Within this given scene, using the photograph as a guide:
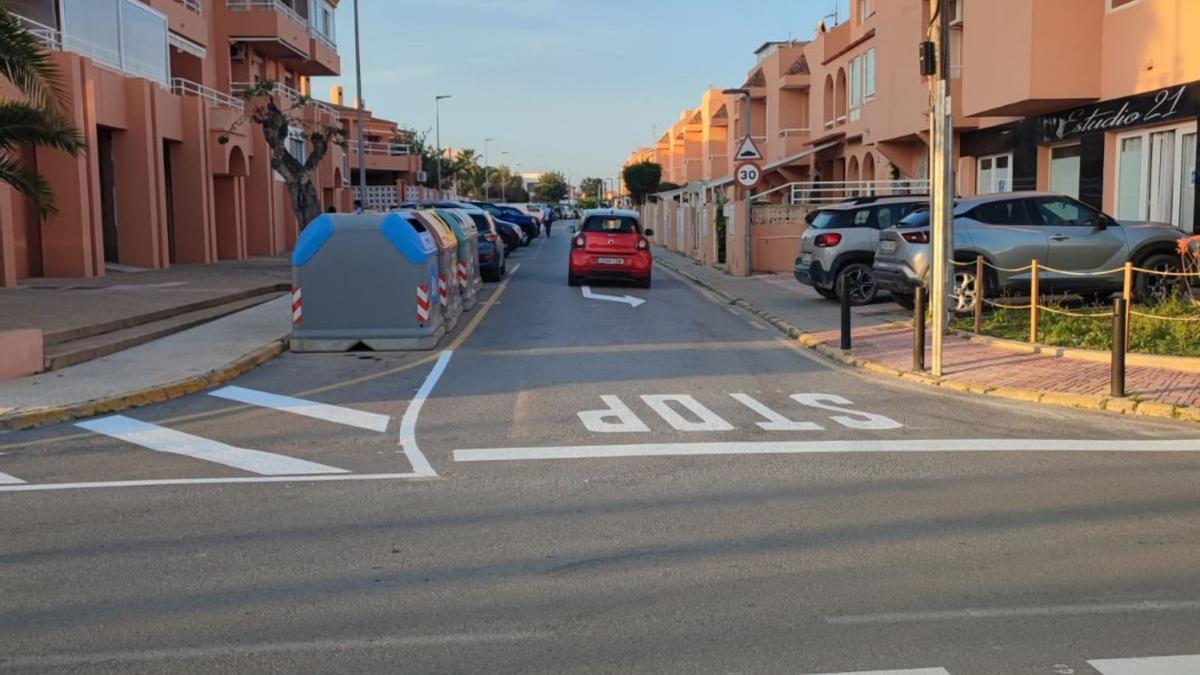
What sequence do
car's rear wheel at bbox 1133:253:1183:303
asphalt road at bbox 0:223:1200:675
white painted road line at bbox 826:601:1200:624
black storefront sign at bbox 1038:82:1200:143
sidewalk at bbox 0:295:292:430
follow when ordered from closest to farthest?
asphalt road at bbox 0:223:1200:675 < white painted road line at bbox 826:601:1200:624 < sidewalk at bbox 0:295:292:430 < car's rear wheel at bbox 1133:253:1183:303 < black storefront sign at bbox 1038:82:1200:143

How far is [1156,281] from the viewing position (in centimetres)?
1572

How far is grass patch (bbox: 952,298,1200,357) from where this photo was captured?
12078 mm

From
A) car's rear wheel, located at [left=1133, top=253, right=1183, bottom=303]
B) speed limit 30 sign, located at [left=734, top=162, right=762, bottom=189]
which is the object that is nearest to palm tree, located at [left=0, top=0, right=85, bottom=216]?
car's rear wheel, located at [left=1133, top=253, right=1183, bottom=303]

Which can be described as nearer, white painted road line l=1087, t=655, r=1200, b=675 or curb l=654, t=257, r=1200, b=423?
white painted road line l=1087, t=655, r=1200, b=675

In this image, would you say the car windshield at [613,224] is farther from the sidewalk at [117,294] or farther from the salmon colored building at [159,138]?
the salmon colored building at [159,138]

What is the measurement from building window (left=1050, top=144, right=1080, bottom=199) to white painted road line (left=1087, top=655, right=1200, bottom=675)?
1861cm

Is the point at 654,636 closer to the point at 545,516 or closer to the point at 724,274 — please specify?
the point at 545,516

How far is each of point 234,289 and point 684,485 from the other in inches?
661

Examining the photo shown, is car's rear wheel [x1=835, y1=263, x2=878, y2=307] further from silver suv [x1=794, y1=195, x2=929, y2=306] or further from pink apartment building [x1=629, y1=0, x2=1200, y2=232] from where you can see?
pink apartment building [x1=629, y1=0, x2=1200, y2=232]

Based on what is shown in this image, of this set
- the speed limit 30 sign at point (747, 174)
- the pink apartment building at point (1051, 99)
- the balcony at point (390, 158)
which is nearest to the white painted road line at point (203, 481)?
the pink apartment building at point (1051, 99)

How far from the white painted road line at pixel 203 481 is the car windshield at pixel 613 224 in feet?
52.8

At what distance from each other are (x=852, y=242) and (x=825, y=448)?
11.2 m

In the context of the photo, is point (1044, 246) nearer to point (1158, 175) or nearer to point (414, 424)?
point (1158, 175)

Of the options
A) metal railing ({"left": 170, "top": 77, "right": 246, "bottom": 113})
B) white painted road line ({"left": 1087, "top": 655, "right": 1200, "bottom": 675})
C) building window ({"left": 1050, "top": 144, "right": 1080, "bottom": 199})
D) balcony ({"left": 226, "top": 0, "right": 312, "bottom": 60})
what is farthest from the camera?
balcony ({"left": 226, "top": 0, "right": 312, "bottom": 60})
